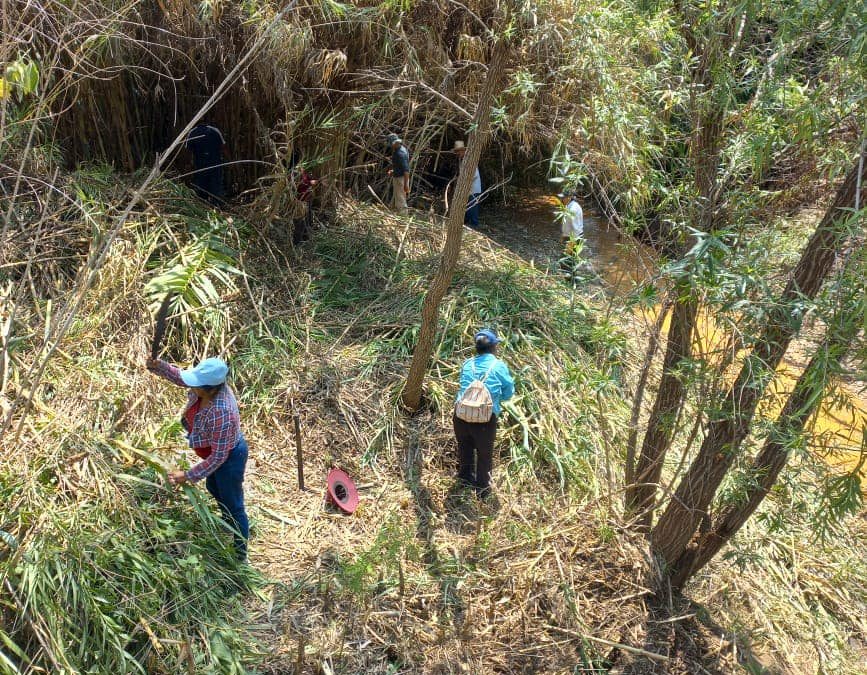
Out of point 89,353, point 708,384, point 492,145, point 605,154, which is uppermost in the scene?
point 605,154

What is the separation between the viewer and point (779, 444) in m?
3.02

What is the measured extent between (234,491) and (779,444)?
2517 mm

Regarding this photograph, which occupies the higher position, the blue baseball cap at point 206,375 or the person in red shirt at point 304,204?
the blue baseball cap at point 206,375

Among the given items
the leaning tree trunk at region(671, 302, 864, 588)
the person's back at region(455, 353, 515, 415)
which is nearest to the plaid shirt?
the person's back at region(455, 353, 515, 415)

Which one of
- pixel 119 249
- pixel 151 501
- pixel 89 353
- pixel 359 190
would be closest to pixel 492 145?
pixel 359 190

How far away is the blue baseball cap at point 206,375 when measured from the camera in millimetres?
3109

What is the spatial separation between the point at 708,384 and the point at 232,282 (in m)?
3.44

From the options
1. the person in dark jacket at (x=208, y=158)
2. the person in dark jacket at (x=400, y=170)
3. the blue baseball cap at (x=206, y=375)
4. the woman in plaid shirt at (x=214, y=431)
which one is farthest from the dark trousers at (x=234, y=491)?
the person in dark jacket at (x=400, y=170)

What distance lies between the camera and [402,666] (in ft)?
10.5

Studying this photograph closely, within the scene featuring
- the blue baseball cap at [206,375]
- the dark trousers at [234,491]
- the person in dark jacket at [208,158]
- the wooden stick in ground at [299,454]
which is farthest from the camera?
the person in dark jacket at [208,158]

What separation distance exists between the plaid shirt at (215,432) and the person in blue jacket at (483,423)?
1406mm

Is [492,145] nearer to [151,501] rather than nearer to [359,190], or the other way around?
[359,190]

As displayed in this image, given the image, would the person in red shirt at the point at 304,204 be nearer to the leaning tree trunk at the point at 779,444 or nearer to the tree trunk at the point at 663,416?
the tree trunk at the point at 663,416

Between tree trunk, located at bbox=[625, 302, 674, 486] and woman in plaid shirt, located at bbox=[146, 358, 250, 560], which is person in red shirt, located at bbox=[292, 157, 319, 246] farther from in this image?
tree trunk, located at bbox=[625, 302, 674, 486]
